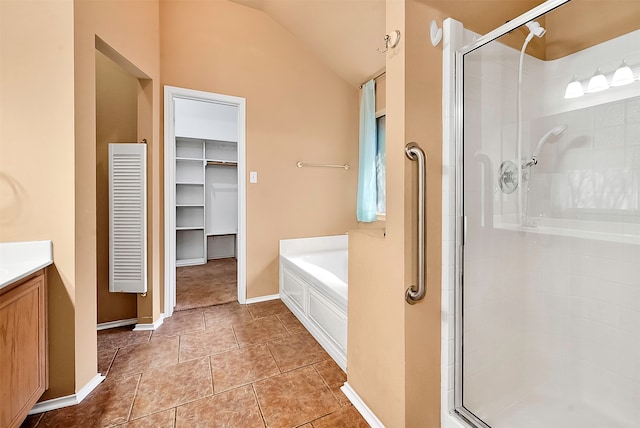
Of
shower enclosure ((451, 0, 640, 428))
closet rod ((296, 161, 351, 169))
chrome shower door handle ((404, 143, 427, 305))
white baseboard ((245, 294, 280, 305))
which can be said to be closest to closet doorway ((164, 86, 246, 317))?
white baseboard ((245, 294, 280, 305))

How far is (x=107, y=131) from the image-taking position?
2260mm

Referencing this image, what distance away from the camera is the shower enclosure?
129 cm

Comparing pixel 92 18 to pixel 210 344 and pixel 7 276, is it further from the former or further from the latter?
pixel 210 344

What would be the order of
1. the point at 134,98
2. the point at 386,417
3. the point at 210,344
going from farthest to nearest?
the point at 134,98
the point at 210,344
the point at 386,417

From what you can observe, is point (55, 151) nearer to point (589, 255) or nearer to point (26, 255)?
point (26, 255)

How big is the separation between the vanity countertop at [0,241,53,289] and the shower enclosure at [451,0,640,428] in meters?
2.10

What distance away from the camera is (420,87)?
1.19 m

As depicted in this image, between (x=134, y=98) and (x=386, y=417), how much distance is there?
2931 millimetres

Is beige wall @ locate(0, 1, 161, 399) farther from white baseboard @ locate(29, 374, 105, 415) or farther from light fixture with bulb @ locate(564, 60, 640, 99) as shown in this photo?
light fixture with bulb @ locate(564, 60, 640, 99)

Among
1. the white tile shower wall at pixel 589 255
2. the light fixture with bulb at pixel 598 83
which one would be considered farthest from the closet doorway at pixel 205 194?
the light fixture with bulb at pixel 598 83

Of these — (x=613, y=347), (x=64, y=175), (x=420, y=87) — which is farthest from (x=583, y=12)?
(x=64, y=175)

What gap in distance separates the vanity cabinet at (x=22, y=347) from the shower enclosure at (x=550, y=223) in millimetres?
1968

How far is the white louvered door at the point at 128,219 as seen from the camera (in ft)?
7.11

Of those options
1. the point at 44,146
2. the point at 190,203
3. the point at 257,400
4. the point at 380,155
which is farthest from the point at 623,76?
the point at 190,203
